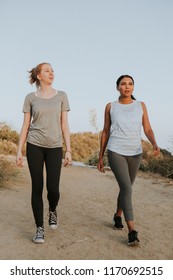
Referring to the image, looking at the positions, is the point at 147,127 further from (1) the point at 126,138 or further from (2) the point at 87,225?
(2) the point at 87,225

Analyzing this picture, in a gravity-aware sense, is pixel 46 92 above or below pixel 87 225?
above

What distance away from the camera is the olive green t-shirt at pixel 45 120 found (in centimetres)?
429

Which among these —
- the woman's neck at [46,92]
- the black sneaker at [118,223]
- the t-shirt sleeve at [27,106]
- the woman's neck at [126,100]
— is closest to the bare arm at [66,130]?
the woman's neck at [46,92]

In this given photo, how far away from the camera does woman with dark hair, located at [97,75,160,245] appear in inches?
170

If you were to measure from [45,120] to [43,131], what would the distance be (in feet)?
0.41

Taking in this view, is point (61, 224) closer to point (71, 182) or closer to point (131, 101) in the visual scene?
point (131, 101)

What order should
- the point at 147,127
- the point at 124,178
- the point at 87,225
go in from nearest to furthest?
the point at 124,178 → the point at 147,127 → the point at 87,225

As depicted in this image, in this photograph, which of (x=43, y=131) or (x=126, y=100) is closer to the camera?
(x=43, y=131)

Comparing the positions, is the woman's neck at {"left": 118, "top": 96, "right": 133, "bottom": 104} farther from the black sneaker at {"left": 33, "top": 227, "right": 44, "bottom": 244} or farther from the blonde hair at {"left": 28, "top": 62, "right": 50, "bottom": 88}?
the black sneaker at {"left": 33, "top": 227, "right": 44, "bottom": 244}

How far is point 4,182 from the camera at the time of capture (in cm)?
825

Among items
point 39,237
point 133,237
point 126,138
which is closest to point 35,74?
point 126,138

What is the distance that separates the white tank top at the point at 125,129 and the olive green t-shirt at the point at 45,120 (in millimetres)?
613

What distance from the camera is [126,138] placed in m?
4.38
